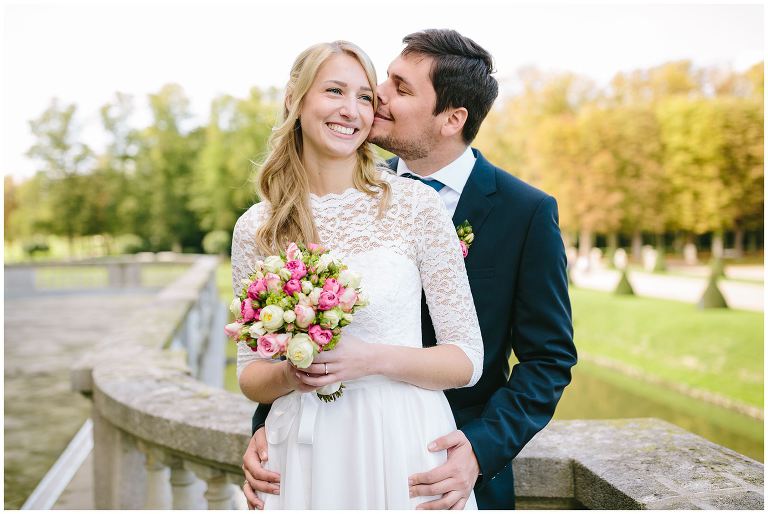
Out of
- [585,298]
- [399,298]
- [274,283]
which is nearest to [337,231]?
[399,298]

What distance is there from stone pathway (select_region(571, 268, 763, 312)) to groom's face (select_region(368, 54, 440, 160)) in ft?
66.2

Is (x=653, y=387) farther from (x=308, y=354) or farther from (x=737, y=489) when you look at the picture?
(x=308, y=354)

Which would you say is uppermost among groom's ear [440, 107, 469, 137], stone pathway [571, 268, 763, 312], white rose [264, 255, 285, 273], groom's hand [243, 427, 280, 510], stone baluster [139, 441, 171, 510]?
groom's ear [440, 107, 469, 137]

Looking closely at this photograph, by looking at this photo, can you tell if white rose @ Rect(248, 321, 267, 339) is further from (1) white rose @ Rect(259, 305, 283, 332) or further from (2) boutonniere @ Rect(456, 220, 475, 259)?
(2) boutonniere @ Rect(456, 220, 475, 259)

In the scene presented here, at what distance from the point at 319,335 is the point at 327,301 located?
0.29 feet

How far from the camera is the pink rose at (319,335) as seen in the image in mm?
1847

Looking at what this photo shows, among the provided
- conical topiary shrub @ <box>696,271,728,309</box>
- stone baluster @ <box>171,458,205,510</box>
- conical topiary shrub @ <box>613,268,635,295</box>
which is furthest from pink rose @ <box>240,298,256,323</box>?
conical topiary shrub @ <box>613,268,635,295</box>

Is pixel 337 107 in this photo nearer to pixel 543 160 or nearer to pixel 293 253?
pixel 293 253

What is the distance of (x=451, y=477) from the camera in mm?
2182

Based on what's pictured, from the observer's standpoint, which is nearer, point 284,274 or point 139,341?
point 284,274

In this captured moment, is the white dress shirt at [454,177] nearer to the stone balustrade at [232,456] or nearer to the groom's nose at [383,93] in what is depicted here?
the groom's nose at [383,93]

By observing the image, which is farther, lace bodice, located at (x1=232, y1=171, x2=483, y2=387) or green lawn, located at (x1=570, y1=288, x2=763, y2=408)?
green lawn, located at (x1=570, y1=288, x2=763, y2=408)

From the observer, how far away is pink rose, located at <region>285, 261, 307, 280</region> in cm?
190

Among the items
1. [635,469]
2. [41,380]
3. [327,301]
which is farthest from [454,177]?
[41,380]
